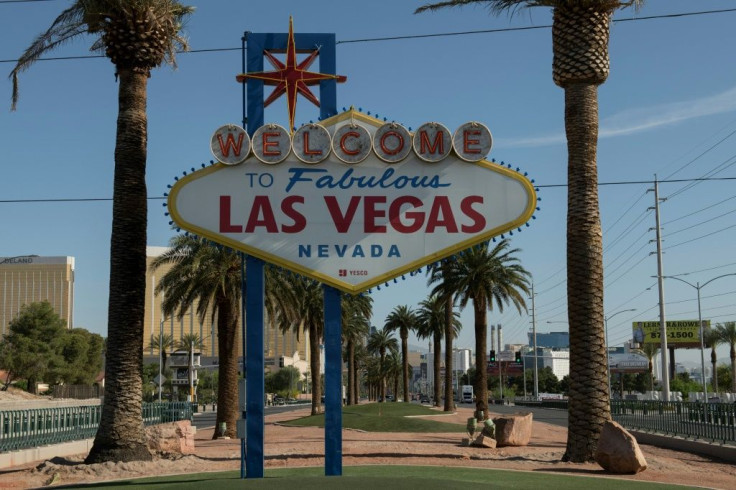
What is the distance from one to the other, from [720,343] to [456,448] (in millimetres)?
86682

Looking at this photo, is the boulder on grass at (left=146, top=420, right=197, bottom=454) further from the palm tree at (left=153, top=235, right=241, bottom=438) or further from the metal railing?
the metal railing

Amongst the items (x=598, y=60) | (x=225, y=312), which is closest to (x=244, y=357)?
(x=598, y=60)

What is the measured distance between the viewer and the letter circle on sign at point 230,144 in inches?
675

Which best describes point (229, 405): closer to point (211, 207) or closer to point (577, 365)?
point (577, 365)

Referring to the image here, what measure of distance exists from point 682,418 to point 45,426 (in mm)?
22747

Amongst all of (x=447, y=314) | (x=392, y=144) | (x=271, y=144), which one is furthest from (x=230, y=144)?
(x=447, y=314)

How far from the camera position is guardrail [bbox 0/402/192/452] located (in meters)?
25.4

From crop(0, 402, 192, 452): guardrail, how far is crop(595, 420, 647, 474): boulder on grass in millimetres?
16925

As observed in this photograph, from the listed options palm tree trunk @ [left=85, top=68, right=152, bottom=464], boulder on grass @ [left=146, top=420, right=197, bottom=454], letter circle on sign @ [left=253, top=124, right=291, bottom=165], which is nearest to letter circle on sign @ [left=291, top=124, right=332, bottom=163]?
letter circle on sign @ [left=253, top=124, right=291, bottom=165]

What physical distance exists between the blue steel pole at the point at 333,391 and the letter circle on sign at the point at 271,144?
3.06 meters

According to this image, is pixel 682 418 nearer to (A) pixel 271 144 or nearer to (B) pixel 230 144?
(A) pixel 271 144

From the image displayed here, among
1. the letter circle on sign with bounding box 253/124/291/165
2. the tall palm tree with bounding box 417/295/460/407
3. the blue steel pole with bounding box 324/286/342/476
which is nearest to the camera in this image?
the blue steel pole with bounding box 324/286/342/476

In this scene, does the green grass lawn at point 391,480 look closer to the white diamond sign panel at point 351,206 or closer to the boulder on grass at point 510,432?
the white diamond sign panel at point 351,206

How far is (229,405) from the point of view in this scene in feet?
123
